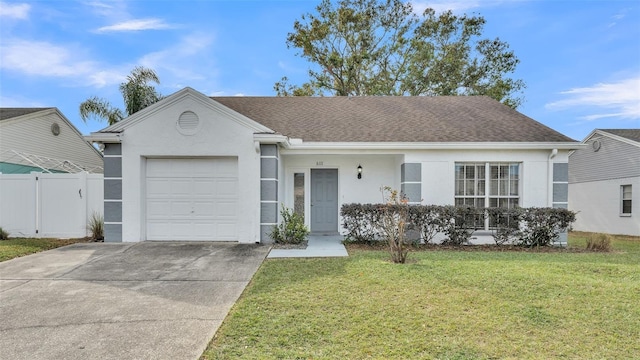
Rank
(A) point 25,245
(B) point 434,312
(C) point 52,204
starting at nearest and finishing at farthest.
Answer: (B) point 434,312 → (A) point 25,245 → (C) point 52,204

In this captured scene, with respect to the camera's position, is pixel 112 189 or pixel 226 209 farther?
pixel 226 209

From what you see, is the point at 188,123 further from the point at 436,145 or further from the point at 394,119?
the point at 436,145

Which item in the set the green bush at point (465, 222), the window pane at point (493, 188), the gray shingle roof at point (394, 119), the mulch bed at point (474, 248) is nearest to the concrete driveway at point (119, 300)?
the mulch bed at point (474, 248)

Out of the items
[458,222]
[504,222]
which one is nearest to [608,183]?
[504,222]

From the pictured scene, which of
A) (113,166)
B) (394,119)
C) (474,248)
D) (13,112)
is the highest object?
(13,112)

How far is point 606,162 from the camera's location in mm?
16469

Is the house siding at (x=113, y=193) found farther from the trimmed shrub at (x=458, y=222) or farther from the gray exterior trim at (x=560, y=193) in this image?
the gray exterior trim at (x=560, y=193)

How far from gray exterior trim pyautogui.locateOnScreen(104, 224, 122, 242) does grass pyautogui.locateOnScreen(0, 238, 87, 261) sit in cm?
129

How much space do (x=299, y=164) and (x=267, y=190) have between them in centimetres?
245

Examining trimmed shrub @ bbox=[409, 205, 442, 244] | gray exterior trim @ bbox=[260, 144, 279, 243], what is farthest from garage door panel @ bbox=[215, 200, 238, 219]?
trimmed shrub @ bbox=[409, 205, 442, 244]

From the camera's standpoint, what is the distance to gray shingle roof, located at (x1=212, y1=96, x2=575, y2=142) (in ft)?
35.1

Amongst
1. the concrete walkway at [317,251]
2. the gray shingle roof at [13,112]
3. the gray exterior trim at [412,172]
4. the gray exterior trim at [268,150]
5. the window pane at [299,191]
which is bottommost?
the concrete walkway at [317,251]

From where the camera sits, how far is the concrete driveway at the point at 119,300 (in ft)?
11.9

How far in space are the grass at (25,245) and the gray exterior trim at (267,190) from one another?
17.9ft
